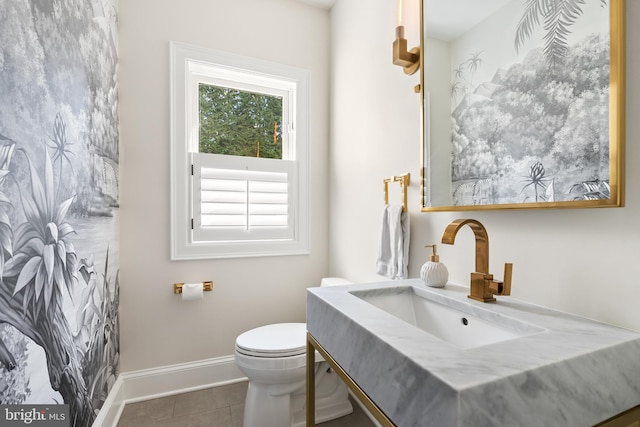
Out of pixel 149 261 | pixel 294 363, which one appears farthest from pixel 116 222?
pixel 294 363

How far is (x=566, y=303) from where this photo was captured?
0.80m

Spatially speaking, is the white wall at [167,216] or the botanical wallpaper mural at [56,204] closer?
the botanical wallpaper mural at [56,204]

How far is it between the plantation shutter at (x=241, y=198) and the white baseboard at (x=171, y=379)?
2.58ft

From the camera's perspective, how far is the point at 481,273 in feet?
2.92

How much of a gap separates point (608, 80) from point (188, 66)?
2027mm

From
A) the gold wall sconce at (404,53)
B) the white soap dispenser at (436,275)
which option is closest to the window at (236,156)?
the gold wall sconce at (404,53)

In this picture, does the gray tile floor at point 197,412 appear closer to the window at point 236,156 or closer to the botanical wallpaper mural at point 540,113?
the window at point 236,156

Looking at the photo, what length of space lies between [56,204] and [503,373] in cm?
132

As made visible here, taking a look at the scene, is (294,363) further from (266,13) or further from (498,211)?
(266,13)

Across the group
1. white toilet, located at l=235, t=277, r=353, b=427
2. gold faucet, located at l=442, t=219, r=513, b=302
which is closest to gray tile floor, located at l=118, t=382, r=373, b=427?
white toilet, located at l=235, t=277, r=353, b=427

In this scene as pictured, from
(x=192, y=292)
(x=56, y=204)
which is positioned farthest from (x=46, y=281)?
(x=192, y=292)

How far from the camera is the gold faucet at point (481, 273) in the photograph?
0.84m

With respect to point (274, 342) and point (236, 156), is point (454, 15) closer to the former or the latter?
point (236, 156)

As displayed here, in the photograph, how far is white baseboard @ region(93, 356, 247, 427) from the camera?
1.74 meters
